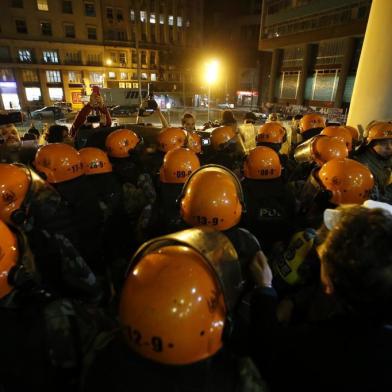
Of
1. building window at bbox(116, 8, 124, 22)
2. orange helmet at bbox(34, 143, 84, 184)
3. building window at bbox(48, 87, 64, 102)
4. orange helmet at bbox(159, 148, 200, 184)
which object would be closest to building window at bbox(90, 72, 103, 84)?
building window at bbox(48, 87, 64, 102)

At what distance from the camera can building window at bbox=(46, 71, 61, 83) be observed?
37.9m

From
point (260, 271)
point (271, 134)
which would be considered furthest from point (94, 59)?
point (260, 271)

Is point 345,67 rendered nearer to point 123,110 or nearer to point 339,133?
point 123,110

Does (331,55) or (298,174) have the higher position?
(331,55)

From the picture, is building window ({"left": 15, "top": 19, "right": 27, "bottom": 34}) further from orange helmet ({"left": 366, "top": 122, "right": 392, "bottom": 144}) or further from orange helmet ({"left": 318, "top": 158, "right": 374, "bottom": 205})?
orange helmet ({"left": 318, "top": 158, "right": 374, "bottom": 205})

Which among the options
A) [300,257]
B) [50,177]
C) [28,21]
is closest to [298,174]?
[300,257]

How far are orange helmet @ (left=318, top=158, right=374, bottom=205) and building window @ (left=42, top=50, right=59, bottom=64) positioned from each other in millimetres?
43834

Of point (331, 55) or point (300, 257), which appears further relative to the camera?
point (331, 55)

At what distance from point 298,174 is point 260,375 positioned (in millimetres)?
3568

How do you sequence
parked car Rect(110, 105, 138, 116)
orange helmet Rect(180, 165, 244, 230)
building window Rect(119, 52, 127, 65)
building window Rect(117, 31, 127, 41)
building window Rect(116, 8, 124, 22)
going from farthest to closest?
building window Rect(119, 52, 127, 65) → building window Rect(117, 31, 127, 41) → building window Rect(116, 8, 124, 22) → parked car Rect(110, 105, 138, 116) → orange helmet Rect(180, 165, 244, 230)

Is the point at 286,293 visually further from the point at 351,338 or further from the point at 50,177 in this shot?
the point at 50,177

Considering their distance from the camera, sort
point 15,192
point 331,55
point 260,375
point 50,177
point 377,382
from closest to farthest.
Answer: point 377,382
point 260,375
point 15,192
point 50,177
point 331,55

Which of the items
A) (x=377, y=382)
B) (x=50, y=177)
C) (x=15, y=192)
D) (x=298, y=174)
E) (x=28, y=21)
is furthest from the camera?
(x=28, y=21)

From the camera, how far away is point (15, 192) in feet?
8.96
